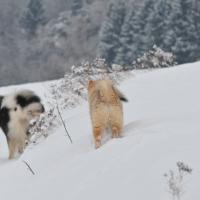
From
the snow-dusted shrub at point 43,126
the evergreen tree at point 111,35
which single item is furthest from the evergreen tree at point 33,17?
the snow-dusted shrub at point 43,126

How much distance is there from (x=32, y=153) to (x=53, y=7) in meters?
115

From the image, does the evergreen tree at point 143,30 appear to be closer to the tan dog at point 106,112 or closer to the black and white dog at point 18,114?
the black and white dog at point 18,114

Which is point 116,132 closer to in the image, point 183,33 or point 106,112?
point 106,112

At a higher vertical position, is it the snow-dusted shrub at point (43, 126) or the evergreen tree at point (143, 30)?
the snow-dusted shrub at point (43, 126)

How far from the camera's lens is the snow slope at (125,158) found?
6148mm

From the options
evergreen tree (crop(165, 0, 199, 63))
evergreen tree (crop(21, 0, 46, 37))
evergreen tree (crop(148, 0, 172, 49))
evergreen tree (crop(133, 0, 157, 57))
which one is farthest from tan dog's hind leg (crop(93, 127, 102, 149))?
evergreen tree (crop(21, 0, 46, 37))

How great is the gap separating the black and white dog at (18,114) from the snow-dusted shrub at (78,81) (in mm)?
1303

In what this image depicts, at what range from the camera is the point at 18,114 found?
12.1 m

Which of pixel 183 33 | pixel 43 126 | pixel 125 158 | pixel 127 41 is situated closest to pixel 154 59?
pixel 43 126

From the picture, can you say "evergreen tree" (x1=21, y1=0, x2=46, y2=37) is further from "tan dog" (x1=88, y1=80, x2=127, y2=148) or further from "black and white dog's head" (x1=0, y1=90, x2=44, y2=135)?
"tan dog" (x1=88, y1=80, x2=127, y2=148)

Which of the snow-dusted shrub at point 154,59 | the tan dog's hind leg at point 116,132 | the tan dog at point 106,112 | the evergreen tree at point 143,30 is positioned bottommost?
the evergreen tree at point 143,30

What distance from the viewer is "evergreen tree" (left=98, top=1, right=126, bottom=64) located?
2833 inches

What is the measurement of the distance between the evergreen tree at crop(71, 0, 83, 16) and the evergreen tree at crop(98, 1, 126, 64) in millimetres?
35409

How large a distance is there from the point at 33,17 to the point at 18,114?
102 metres
